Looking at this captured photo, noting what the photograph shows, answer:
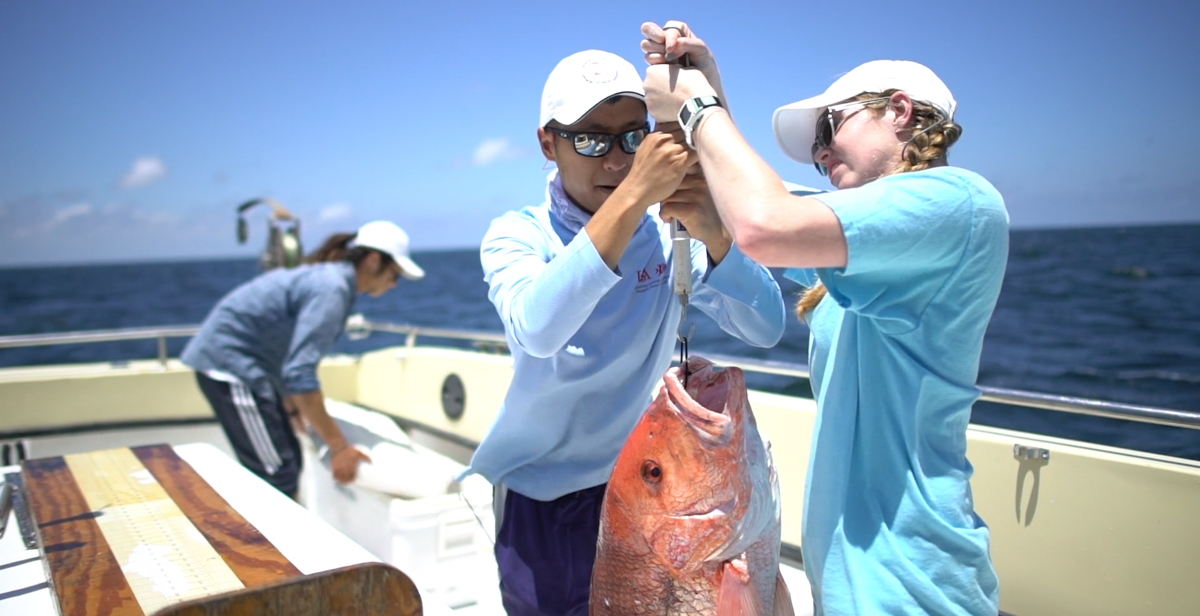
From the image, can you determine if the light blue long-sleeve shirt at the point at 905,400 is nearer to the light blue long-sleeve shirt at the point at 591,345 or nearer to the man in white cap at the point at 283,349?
the light blue long-sleeve shirt at the point at 591,345

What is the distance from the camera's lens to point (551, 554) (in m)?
2.19

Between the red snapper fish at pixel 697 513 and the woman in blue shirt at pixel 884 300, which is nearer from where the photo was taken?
the woman in blue shirt at pixel 884 300

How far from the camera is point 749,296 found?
198cm

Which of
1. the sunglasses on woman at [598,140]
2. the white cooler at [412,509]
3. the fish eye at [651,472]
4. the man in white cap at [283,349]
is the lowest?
the white cooler at [412,509]

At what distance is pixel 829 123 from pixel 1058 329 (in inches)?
972

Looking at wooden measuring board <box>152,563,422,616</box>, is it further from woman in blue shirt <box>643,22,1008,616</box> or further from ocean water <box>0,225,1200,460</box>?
ocean water <box>0,225,1200,460</box>

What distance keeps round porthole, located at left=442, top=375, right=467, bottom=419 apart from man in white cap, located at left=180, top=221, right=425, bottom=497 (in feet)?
3.41

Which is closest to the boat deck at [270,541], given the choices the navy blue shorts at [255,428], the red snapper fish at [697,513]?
the red snapper fish at [697,513]

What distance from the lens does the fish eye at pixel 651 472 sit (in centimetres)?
157

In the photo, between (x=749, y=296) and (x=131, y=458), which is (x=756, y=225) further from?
(x=131, y=458)

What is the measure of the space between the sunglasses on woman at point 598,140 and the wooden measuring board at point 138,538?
1.23 metres

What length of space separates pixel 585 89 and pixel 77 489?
2.48 meters

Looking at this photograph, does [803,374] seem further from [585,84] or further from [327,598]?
[327,598]

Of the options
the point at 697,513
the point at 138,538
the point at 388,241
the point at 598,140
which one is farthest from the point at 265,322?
the point at 697,513
